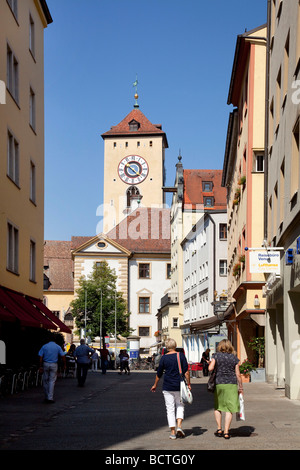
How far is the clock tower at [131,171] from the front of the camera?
367ft

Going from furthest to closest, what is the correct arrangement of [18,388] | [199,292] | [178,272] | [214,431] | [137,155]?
1. [137,155]
2. [178,272]
3. [199,292]
4. [18,388]
5. [214,431]

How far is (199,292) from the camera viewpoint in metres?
66.3

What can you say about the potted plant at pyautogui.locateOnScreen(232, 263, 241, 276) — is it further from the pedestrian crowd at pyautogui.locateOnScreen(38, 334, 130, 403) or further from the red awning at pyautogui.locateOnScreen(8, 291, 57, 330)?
the red awning at pyautogui.locateOnScreen(8, 291, 57, 330)

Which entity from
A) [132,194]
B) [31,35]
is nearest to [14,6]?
[31,35]

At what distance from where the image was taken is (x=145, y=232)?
104 meters

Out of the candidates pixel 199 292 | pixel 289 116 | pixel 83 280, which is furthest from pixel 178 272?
pixel 289 116

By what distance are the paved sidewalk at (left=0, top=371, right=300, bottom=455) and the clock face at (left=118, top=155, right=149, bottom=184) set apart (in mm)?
91358

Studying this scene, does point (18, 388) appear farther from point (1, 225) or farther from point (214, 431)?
point (214, 431)

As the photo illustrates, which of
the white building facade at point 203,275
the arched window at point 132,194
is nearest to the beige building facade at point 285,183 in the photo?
the white building facade at point 203,275

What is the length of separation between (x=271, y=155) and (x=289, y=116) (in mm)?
6265

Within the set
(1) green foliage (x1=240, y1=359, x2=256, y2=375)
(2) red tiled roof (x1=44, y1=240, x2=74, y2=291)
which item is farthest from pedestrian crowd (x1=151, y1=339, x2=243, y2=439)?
(2) red tiled roof (x1=44, y1=240, x2=74, y2=291)

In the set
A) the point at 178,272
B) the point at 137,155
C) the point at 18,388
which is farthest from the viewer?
the point at 137,155

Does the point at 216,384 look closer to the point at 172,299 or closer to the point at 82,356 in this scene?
the point at 82,356

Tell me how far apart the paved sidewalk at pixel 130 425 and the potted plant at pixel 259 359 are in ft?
26.1
